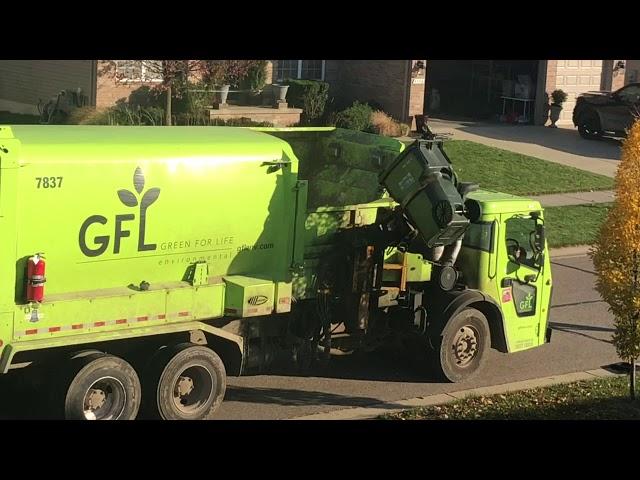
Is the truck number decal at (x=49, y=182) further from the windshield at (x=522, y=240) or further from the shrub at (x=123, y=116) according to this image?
the shrub at (x=123, y=116)

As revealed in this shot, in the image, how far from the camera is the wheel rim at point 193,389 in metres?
9.48

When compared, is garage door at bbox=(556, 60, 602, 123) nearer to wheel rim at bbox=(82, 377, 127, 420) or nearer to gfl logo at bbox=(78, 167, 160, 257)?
gfl logo at bbox=(78, 167, 160, 257)

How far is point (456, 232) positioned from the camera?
1045 cm

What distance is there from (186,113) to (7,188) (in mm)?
18203

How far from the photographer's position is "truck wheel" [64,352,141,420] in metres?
8.63

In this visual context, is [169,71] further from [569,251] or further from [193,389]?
[193,389]

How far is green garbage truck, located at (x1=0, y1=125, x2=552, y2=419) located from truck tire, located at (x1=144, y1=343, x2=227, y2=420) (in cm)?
2

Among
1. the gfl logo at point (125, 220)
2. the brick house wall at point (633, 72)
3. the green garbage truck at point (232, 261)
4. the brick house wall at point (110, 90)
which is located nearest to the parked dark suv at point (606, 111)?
the brick house wall at point (633, 72)

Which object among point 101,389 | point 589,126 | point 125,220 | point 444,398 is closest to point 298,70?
point 589,126

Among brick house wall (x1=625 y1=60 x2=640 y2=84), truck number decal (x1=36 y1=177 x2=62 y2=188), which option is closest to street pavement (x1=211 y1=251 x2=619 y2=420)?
truck number decal (x1=36 y1=177 x2=62 y2=188)

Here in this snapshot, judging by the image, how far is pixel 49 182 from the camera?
843cm
